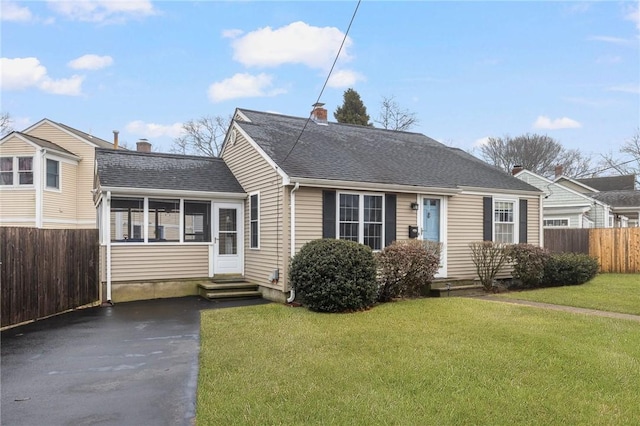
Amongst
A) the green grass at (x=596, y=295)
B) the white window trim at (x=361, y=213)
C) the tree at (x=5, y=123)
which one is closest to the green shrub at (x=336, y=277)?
the white window trim at (x=361, y=213)

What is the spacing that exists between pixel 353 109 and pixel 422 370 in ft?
87.2

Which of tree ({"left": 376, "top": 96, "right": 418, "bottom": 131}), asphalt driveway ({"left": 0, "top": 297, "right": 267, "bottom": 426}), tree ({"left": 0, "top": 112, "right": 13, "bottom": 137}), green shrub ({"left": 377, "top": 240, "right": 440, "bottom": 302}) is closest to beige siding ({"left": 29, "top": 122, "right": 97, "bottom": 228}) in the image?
tree ({"left": 0, "top": 112, "right": 13, "bottom": 137})

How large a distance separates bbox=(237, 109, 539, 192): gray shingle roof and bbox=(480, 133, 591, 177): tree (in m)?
28.9

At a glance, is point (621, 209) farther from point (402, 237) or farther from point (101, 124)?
point (101, 124)

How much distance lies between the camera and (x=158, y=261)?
1120 cm

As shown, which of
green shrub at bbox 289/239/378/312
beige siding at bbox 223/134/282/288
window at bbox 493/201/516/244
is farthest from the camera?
window at bbox 493/201/516/244

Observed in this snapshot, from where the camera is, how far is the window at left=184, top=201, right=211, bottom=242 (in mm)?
11641

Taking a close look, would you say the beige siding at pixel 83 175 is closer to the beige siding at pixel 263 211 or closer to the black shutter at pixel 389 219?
the beige siding at pixel 263 211

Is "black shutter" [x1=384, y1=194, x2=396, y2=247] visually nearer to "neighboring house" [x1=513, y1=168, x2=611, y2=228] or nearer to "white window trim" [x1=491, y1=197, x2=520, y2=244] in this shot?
"white window trim" [x1=491, y1=197, x2=520, y2=244]

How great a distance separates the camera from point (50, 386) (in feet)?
15.8

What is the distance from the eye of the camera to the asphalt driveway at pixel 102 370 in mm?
4059

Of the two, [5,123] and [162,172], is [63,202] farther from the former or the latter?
[5,123]

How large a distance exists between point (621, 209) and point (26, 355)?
1063 inches

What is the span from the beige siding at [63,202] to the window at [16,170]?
802 millimetres
